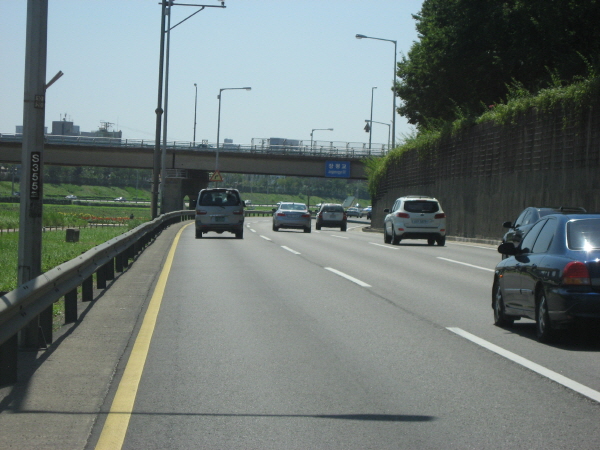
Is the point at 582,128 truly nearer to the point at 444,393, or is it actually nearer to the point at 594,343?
the point at 594,343

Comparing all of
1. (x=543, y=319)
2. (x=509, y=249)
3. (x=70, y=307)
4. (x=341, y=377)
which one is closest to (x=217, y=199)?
(x=70, y=307)

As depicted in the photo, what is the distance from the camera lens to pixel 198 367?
804 centimetres

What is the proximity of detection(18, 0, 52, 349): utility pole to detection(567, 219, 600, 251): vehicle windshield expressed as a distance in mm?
5331

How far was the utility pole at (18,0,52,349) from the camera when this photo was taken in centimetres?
856

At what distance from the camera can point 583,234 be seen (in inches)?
383

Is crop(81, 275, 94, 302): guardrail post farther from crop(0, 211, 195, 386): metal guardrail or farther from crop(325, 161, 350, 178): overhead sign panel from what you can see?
crop(325, 161, 350, 178): overhead sign panel

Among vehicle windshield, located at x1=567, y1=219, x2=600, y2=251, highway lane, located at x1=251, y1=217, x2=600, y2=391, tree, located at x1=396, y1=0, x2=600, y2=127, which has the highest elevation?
tree, located at x1=396, y1=0, x2=600, y2=127

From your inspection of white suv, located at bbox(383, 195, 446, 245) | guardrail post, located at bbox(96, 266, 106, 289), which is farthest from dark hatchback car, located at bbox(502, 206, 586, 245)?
white suv, located at bbox(383, 195, 446, 245)

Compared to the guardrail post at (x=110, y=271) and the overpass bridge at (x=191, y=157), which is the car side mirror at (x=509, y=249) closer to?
the guardrail post at (x=110, y=271)

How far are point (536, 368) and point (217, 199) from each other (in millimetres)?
27937

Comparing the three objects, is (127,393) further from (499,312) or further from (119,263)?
(119,263)

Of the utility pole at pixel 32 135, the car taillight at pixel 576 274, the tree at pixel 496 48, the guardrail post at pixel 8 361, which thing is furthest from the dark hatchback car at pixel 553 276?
the tree at pixel 496 48

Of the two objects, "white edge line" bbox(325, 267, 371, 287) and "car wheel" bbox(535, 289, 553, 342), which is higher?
"car wheel" bbox(535, 289, 553, 342)

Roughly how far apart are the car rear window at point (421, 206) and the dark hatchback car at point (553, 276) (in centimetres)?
2100
